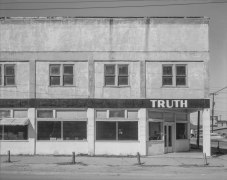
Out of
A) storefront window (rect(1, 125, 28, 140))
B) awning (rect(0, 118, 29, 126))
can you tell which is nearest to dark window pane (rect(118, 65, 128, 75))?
awning (rect(0, 118, 29, 126))

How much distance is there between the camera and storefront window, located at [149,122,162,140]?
29.6 meters

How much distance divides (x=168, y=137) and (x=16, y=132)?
1110 cm

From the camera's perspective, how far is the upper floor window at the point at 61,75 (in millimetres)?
29109

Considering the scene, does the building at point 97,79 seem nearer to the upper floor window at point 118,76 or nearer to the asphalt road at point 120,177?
the upper floor window at point 118,76

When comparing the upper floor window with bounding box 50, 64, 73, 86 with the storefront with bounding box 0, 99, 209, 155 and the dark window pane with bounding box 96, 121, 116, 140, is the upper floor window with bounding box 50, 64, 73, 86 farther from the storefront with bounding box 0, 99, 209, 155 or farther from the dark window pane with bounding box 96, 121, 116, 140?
the dark window pane with bounding box 96, 121, 116, 140

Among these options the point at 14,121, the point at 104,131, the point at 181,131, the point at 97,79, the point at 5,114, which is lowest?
the point at 181,131

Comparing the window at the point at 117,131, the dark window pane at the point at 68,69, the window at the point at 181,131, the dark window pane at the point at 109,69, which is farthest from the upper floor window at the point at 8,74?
the window at the point at 181,131

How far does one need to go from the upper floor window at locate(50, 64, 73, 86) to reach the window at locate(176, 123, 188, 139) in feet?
30.5

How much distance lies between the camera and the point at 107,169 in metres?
21.6

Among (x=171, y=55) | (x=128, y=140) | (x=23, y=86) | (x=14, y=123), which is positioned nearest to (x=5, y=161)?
(x=14, y=123)

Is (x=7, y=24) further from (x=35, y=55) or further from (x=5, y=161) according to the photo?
(x=5, y=161)

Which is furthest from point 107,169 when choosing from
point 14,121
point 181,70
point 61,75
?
point 181,70

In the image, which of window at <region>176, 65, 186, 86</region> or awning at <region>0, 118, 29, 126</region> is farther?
window at <region>176, 65, 186, 86</region>

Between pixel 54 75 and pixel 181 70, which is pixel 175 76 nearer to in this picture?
pixel 181 70
